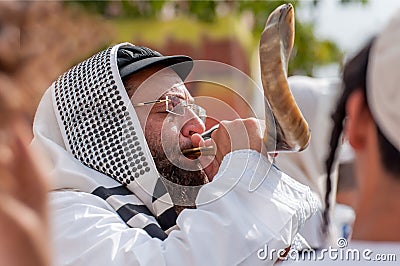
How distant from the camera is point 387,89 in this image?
214 centimetres

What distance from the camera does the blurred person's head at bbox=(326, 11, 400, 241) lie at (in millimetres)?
2152

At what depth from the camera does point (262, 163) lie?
3059 millimetres

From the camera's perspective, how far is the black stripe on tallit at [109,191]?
10.7 ft

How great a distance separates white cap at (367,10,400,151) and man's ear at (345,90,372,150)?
30 mm

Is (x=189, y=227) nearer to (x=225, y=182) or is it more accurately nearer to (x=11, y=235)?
(x=225, y=182)

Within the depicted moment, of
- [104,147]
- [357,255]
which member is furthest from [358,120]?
[104,147]

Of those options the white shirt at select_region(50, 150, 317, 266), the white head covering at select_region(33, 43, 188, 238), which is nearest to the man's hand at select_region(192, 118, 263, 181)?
the white shirt at select_region(50, 150, 317, 266)

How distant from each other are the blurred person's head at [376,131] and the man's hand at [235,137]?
2.72ft

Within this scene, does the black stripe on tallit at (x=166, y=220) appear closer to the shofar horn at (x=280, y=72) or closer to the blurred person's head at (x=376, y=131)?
the shofar horn at (x=280, y=72)

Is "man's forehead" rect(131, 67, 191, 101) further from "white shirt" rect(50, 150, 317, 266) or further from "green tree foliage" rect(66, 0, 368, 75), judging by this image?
"green tree foliage" rect(66, 0, 368, 75)

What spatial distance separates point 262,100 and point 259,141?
0.16 m

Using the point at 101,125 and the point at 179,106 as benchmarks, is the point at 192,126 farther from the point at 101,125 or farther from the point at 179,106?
the point at 101,125

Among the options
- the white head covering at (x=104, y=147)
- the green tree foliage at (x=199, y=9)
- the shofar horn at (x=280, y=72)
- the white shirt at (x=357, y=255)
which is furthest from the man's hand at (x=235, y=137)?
the green tree foliage at (x=199, y=9)

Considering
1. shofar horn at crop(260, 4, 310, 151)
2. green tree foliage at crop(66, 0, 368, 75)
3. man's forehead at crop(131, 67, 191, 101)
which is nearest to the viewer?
shofar horn at crop(260, 4, 310, 151)
